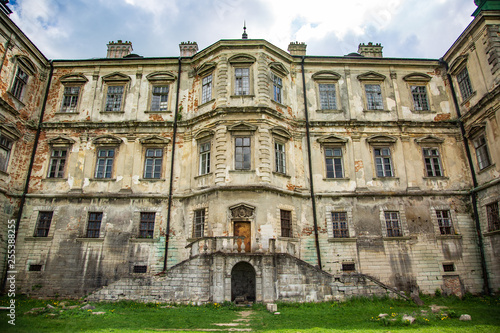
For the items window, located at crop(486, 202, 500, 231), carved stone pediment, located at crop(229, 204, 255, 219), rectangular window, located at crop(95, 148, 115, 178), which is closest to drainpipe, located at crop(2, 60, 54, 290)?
rectangular window, located at crop(95, 148, 115, 178)

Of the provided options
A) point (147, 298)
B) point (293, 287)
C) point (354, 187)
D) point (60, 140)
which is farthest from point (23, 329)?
point (354, 187)

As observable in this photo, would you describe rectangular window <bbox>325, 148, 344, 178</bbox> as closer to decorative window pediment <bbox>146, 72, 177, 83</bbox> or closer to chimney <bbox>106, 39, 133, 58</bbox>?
decorative window pediment <bbox>146, 72, 177, 83</bbox>

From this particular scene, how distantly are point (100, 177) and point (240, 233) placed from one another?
343 inches

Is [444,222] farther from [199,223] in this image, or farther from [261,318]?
[199,223]

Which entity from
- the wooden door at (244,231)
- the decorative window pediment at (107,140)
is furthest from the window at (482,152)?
the decorative window pediment at (107,140)

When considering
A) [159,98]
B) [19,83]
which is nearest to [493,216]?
[159,98]

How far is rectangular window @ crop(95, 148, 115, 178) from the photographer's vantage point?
18844 mm

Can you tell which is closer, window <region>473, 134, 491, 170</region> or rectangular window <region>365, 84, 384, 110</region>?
window <region>473, 134, 491, 170</region>

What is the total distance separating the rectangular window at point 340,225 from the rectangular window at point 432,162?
18.4 feet

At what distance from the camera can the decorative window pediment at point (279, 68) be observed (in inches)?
758

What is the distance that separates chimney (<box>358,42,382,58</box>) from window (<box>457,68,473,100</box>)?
5.31m

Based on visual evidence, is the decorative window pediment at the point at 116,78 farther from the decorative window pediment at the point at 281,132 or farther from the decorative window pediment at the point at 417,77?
the decorative window pediment at the point at 417,77

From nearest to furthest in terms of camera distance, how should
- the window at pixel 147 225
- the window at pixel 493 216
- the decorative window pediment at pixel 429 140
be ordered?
1. the window at pixel 493 216
2. the window at pixel 147 225
3. the decorative window pediment at pixel 429 140

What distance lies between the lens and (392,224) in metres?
17.9
